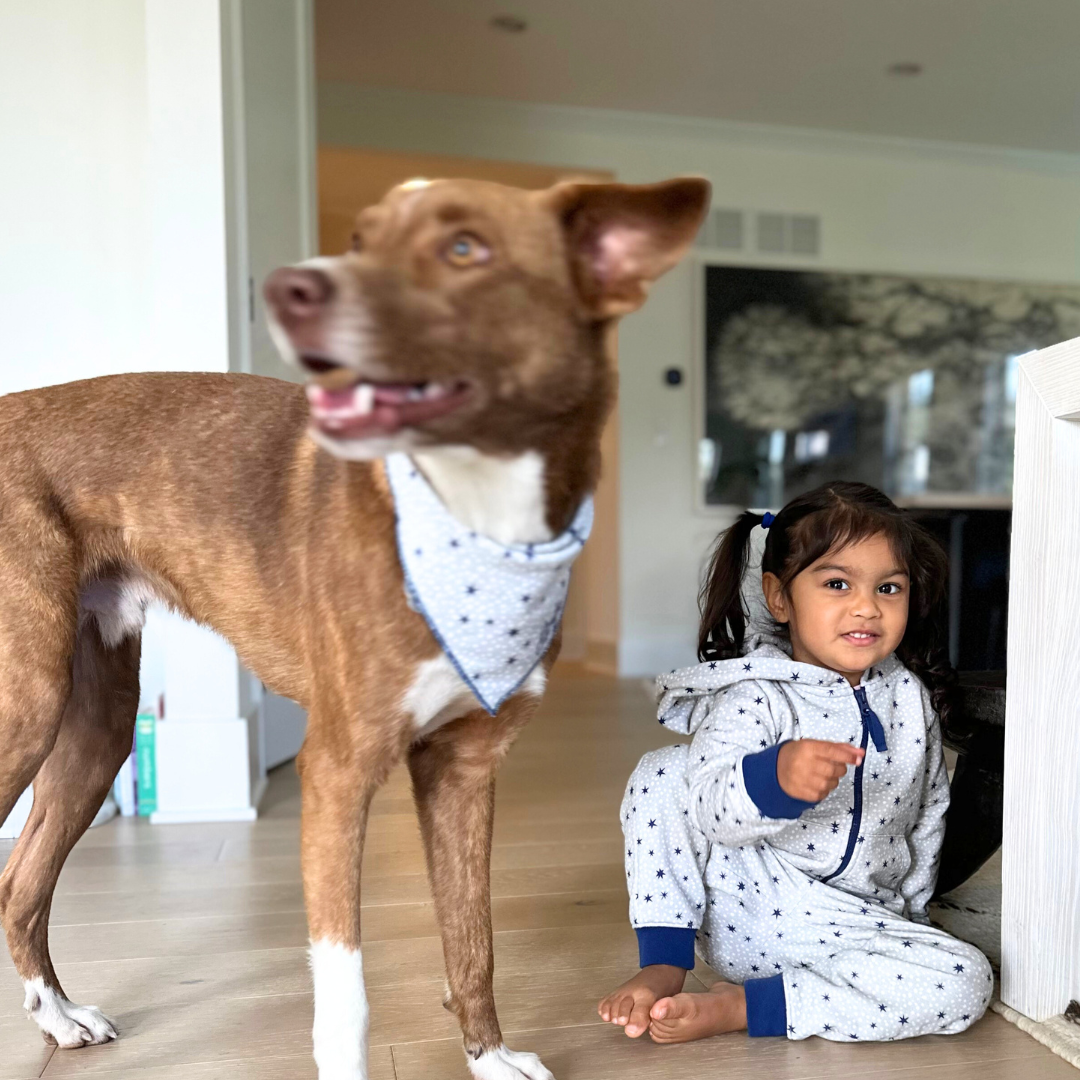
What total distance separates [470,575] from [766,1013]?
2.52 ft

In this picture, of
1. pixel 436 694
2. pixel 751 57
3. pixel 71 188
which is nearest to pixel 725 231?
pixel 751 57

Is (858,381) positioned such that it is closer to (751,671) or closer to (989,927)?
(989,927)

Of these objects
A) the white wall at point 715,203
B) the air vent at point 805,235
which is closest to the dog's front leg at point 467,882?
the white wall at point 715,203

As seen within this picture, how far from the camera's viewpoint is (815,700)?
1385 millimetres

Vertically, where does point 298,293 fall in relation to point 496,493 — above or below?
above

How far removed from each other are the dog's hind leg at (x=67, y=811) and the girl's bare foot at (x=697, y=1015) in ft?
2.30

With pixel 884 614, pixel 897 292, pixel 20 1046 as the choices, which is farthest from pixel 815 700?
pixel 897 292

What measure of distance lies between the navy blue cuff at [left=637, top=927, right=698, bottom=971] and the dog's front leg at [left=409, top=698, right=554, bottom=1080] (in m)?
Answer: 0.27

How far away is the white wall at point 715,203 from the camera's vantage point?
4.79 metres

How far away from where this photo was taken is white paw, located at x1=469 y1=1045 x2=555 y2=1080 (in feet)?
3.67

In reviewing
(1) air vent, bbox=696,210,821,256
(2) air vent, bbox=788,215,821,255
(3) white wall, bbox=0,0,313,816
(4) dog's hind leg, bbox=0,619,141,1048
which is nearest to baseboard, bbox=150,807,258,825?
(3) white wall, bbox=0,0,313,816

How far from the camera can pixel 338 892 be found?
948 millimetres

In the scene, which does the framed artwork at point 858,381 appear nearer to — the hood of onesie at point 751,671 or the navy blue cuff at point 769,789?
the hood of onesie at point 751,671

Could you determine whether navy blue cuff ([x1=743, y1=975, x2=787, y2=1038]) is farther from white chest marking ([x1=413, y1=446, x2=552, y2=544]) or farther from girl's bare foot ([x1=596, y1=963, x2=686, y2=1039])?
white chest marking ([x1=413, y1=446, x2=552, y2=544])
